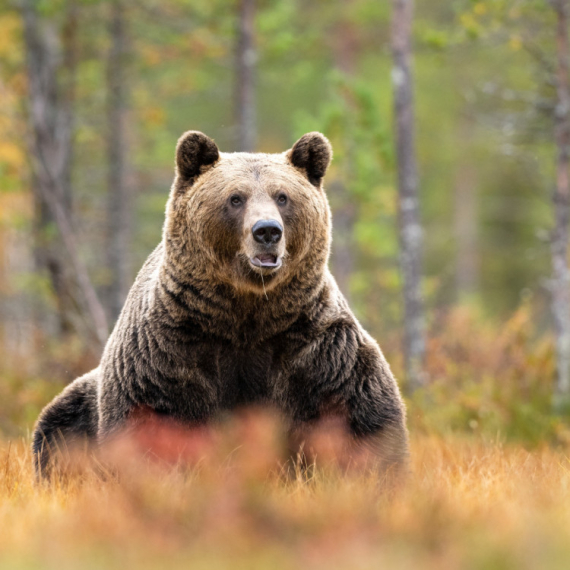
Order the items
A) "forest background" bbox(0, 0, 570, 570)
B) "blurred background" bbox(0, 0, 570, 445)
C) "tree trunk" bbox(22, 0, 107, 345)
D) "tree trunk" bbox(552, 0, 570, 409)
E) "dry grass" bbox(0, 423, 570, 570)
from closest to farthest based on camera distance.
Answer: "dry grass" bbox(0, 423, 570, 570)
"forest background" bbox(0, 0, 570, 570)
"tree trunk" bbox(552, 0, 570, 409)
"blurred background" bbox(0, 0, 570, 445)
"tree trunk" bbox(22, 0, 107, 345)

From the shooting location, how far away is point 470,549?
2.30 m

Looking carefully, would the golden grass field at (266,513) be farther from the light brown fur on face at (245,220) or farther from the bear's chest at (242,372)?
the light brown fur on face at (245,220)

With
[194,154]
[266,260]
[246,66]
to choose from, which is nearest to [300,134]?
[246,66]

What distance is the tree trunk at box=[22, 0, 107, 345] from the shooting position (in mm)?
9750

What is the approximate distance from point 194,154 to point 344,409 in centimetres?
159

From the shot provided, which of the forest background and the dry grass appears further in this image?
the forest background

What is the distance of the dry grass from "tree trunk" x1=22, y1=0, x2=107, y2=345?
6.28 meters

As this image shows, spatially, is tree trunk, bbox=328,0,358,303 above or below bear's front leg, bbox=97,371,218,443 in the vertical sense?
above

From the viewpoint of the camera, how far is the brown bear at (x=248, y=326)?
3.92 m

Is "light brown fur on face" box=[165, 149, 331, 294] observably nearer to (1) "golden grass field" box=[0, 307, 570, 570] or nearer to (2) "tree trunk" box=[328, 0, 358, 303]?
(1) "golden grass field" box=[0, 307, 570, 570]

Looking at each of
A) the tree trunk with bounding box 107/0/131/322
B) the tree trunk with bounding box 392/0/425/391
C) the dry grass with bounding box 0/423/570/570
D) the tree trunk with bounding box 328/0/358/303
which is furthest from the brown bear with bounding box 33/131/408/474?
the tree trunk with bounding box 107/0/131/322

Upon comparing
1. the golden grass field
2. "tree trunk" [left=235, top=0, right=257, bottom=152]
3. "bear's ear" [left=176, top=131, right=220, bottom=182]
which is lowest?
the golden grass field

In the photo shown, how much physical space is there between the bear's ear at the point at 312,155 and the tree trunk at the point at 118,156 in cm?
817

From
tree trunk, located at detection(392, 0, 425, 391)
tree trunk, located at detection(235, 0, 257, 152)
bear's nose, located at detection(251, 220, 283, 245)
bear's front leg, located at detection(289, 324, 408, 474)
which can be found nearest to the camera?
bear's nose, located at detection(251, 220, 283, 245)
